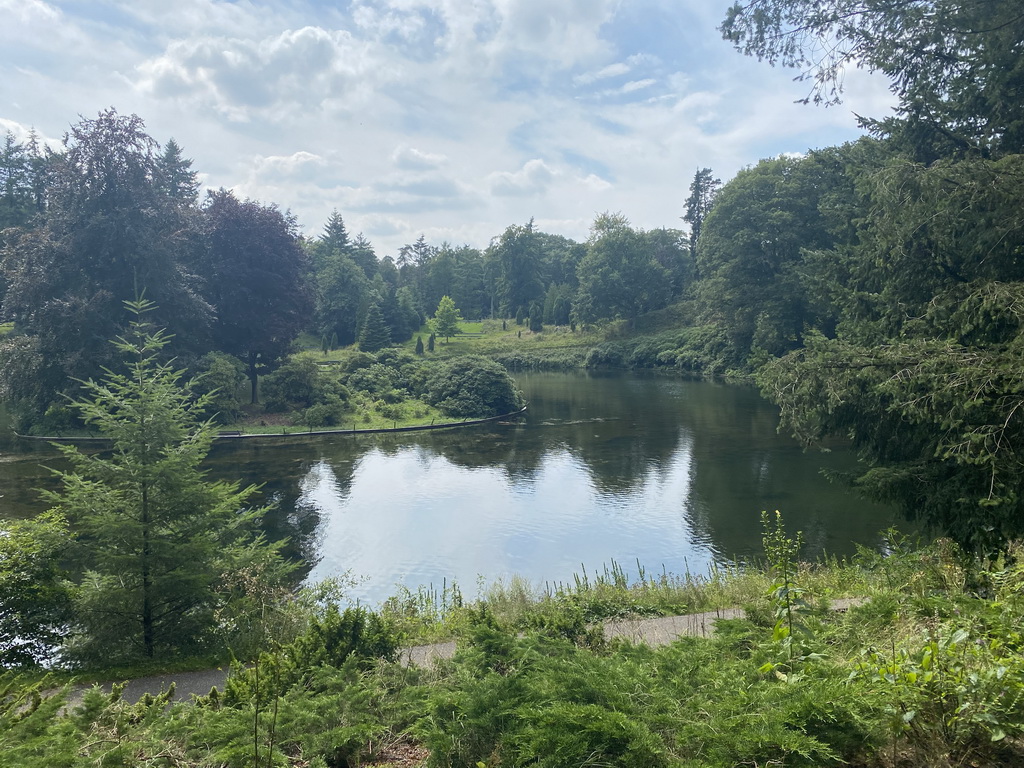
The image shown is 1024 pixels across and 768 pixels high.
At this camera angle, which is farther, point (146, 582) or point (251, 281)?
point (251, 281)

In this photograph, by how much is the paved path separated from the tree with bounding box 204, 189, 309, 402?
2420cm

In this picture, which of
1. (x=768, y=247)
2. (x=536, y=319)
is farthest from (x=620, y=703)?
(x=536, y=319)

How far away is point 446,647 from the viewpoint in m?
7.01

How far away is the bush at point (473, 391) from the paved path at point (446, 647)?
2097 centimetres

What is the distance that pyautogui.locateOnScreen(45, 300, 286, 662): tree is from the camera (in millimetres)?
6832

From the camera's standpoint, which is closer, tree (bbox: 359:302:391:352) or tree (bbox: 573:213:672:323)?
tree (bbox: 359:302:391:352)

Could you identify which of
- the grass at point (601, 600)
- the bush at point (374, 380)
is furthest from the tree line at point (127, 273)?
the grass at point (601, 600)

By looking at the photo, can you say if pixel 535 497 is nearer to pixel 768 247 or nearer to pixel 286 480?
pixel 286 480

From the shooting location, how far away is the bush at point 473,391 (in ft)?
93.3

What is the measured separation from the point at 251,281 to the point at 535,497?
1986cm

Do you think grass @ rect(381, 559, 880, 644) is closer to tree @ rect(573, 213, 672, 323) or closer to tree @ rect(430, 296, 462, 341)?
tree @ rect(430, 296, 462, 341)

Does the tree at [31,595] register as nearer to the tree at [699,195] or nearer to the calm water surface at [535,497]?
the calm water surface at [535,497]

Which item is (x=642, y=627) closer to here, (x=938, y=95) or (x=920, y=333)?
(x=920, y=333)

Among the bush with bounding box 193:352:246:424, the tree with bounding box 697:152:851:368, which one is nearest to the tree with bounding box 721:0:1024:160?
the bush with bounding box 193:352:246:424
